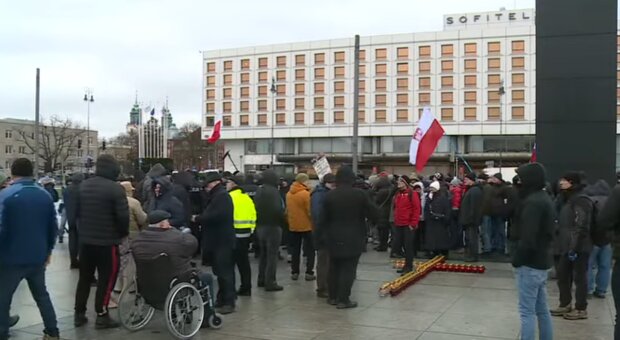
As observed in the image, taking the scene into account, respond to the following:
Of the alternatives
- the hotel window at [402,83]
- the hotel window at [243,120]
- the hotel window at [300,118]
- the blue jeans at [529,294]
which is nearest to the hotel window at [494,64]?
the hotel window at [402,83]

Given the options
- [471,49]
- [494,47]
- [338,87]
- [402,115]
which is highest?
[494,47]

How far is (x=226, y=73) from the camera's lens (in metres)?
81.0

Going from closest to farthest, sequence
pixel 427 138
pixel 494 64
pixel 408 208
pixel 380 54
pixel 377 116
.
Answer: pixel 408 208
pixel 427 138
pixel 494 64
pixel 380 54
pixel 377 116

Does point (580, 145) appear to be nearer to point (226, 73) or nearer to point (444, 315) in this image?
point (444, 315)

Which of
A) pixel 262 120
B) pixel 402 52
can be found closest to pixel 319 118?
pixel 262 120

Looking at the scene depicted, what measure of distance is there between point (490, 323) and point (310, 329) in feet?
7.74

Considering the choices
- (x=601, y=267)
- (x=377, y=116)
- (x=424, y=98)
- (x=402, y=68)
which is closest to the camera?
(x=601, y=267)

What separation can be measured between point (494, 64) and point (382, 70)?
43.3 ft

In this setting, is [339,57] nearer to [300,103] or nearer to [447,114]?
[300,103]

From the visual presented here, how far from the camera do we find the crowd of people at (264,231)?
598cm

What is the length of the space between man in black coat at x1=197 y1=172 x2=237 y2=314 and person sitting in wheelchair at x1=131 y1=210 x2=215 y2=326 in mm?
1230

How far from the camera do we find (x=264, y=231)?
991 cm

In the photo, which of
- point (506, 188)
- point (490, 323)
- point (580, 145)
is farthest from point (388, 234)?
point (490, 323)

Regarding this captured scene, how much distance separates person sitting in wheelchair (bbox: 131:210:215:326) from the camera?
6727 mm
